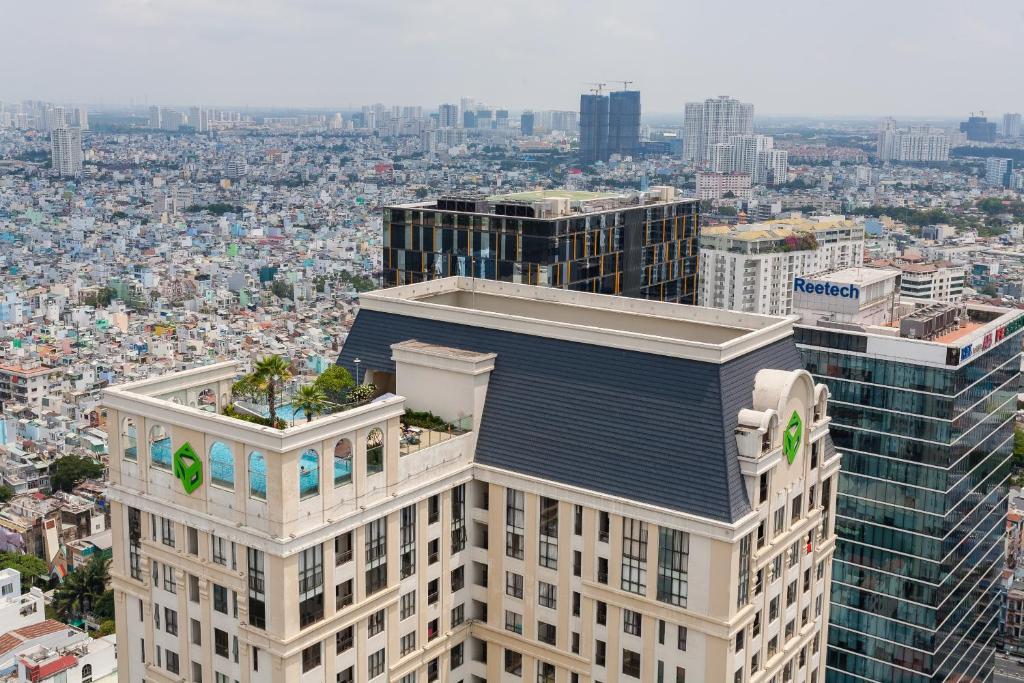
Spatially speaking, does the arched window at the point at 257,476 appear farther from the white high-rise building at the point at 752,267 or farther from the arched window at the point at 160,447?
the white high-rise building at the point at 752,267

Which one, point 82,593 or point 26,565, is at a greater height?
point 82,593

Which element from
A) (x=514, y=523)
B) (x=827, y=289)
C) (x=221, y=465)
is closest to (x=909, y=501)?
(x=827, y=289)

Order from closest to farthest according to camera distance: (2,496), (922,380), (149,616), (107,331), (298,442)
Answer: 1. (298,442)
2. (149,616)
3. (922,380)
4. (2,496)
5. (107,331)

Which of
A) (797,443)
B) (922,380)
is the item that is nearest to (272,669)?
(797,443)

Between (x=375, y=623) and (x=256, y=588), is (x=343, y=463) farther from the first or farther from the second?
(x=375, y=623)

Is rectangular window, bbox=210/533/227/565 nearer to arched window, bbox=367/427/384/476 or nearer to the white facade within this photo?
arched window, bbox=367/427/384/476

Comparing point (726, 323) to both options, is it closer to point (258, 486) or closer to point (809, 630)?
point (809, 630)

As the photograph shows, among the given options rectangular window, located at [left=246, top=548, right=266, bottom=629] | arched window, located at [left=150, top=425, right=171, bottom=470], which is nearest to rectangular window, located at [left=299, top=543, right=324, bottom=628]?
rectangular window, located at [left=246, top=548, right=266, bottom=629]
